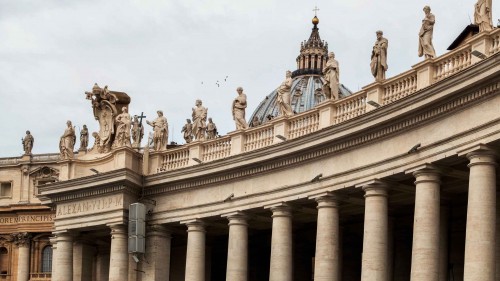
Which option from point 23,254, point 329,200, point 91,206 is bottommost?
point 23,254

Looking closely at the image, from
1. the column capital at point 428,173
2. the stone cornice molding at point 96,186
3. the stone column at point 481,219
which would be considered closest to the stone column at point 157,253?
the stone cornice molding at point 96,186

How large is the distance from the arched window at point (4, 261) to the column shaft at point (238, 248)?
68.0 meters

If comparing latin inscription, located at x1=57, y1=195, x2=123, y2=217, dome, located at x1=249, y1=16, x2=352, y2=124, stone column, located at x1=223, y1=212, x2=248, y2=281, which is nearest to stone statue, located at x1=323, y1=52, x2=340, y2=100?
stone column, located at x1=223, y1=212, x2=248, y2=281

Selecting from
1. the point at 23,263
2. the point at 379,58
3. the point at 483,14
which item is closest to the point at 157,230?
the point at 379,58

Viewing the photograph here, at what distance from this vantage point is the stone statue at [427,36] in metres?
49.3

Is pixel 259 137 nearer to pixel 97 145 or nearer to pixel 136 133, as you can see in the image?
pixel 136 133

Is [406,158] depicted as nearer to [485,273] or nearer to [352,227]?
[485,273]

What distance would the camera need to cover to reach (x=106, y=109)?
2692 inches

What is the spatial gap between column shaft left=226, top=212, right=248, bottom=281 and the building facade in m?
0.05

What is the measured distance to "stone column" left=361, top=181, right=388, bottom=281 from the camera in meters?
50.5

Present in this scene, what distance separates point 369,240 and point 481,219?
24.3 feet

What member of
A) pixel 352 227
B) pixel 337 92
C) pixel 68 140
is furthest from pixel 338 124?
pixel 68 140

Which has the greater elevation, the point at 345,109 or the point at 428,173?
the point at 345,109

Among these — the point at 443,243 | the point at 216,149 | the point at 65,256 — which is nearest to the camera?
the point at 443,243
